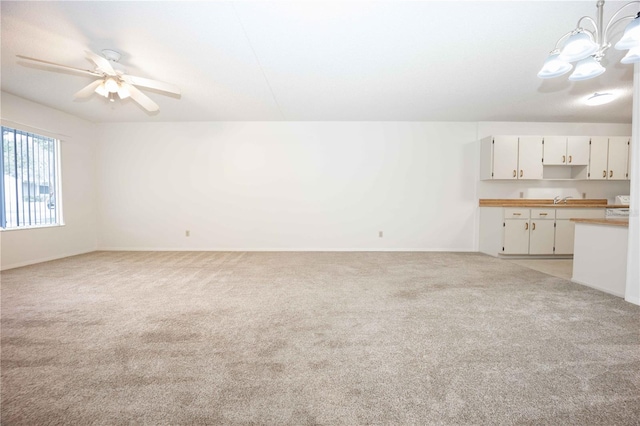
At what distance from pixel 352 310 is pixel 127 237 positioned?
5444 mm

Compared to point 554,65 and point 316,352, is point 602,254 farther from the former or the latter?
point 316,352

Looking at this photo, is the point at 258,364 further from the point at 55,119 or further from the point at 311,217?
the point at 55,119

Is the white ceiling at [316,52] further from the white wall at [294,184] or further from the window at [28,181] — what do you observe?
the white wall at [294,184]

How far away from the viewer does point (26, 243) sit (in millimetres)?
4430

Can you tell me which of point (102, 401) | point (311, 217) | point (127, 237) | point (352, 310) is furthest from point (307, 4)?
point (127, 237)

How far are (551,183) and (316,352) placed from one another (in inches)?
248

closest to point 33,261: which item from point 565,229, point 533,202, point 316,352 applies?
point 316,352

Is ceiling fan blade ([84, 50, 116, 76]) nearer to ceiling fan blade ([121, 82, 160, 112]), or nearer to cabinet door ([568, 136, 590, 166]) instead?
ceiling fan blade ([121, 82, 160, 112])

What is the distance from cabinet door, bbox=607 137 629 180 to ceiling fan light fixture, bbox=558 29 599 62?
4.75 metres

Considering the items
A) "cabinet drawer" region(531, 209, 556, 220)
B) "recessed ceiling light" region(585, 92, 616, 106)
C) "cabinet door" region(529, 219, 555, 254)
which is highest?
"recessed ceiling light" region(585, 92, 616, 106)

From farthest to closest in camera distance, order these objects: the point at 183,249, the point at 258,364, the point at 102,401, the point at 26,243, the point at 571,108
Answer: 1. the point at 183,249
2. the point at 571,108
3. the point at 26,243
4. the point at 258,364
5. the point at 102,401

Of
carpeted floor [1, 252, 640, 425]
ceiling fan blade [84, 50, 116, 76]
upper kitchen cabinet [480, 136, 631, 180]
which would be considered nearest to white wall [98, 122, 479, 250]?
upper kitchen cabinet [480, 136, 631, 180]

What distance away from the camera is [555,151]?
17.6ft

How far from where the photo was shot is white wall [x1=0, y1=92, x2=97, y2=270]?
4230 mm
